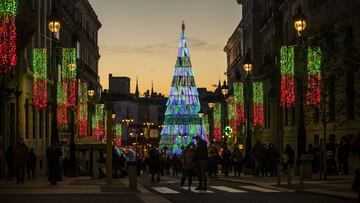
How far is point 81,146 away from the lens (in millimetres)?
49969

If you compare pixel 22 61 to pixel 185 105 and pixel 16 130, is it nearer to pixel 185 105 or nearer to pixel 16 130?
pixel 16 130

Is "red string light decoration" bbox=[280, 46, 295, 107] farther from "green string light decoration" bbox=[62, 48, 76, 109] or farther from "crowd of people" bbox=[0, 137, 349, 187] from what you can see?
"green string light decoration" bbox=[62, 48, 76, 109]

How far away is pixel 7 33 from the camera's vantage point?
105 feet

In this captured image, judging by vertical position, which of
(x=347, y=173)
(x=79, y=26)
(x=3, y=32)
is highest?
(x=79, y=26)

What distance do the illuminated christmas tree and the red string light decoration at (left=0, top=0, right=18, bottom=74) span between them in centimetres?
7639

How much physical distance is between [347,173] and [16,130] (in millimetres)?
16196

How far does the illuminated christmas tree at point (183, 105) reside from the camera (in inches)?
4286

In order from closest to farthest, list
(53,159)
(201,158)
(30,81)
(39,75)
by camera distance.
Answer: (201,158)
(53,159)
(39,75)
(30,81)

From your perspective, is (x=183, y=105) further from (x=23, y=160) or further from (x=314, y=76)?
(x=23, y=160)

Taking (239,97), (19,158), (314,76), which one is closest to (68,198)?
(19,158)

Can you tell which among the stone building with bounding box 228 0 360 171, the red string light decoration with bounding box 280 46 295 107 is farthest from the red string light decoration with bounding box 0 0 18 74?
the red string light decoration with bounding box 280 46 295 107

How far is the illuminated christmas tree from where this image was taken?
357ft

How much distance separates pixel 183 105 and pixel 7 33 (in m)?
77.5

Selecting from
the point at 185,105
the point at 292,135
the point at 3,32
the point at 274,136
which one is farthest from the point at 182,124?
the point at 3,32
